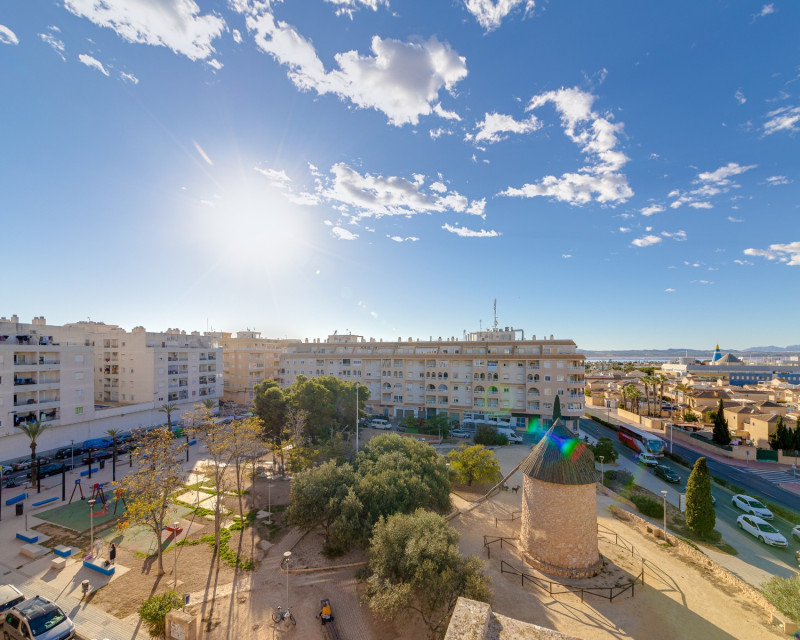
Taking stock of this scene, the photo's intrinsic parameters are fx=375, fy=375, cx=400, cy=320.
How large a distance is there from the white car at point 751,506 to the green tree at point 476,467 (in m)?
20.8

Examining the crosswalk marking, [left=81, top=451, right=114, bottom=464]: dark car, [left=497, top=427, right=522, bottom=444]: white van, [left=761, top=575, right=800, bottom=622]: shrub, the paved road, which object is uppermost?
[left=761, top=575, right=800, bottom=622]: shrub

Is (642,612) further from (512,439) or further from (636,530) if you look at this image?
(512,439)

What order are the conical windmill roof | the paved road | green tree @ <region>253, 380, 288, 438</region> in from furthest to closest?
green tree @ <region>253, 380, 288, 438</region> → the paved road → the conical windmill roof

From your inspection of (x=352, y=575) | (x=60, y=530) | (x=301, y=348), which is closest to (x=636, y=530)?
(x=352, y=575)

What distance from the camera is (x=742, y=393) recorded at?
75.2 meters

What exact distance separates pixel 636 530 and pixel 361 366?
44.8 metres

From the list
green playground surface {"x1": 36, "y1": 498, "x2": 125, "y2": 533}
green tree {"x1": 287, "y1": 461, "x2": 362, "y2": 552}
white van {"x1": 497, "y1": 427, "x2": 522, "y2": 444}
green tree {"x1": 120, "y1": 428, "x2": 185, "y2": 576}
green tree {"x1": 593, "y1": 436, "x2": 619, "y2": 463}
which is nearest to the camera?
green tree {"x1": 120, "y1": 428, "x2": 185, "y2": 576}

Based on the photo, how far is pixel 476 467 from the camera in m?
30.8

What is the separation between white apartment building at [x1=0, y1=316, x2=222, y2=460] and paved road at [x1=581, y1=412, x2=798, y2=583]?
5881 cm

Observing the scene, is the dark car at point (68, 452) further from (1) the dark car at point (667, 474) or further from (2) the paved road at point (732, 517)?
(1) the dark car at point (667, 474)

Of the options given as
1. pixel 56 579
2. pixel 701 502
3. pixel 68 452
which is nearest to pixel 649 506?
pixel 701 502

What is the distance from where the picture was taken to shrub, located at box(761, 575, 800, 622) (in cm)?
1471

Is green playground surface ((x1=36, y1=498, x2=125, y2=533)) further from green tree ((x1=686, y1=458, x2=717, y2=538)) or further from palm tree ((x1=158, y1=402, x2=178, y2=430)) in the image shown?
green tree ((x1=686, y1=458, x2=717, y2=538))

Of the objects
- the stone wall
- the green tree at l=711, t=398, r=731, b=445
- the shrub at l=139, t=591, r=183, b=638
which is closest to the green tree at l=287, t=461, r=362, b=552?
the shrub at l=139, t=591, r=183, b=638
